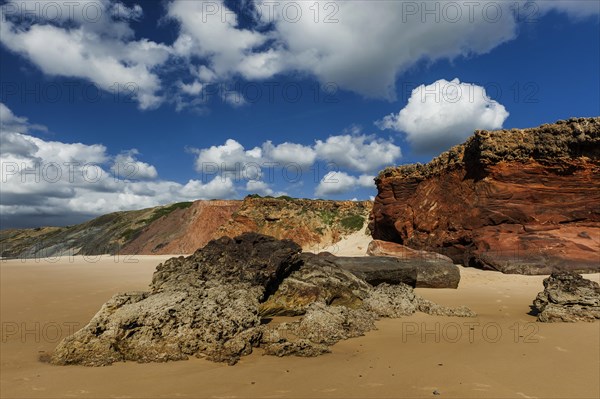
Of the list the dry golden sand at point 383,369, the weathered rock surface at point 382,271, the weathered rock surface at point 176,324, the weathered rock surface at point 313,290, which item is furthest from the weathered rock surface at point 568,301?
the weathered rock surface at point 176,324

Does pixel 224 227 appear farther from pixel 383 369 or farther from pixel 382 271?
pixel 383 369

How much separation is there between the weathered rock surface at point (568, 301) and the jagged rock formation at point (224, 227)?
3138cm

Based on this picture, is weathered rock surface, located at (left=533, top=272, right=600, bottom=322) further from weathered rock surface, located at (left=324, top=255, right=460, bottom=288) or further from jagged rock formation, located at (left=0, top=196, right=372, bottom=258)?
jagged rock formation, located at (left=0, top=196, right=372, bottom=258)

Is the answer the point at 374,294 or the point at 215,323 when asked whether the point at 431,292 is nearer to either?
the point at 374,294

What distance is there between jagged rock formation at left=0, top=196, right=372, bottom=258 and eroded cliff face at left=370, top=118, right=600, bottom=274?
21420 millimetres

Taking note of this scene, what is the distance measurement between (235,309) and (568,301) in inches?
261

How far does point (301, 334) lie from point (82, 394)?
3.23 meters

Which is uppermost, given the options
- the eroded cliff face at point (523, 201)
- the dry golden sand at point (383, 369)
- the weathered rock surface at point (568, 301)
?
the eroded cliff face at point (523, 201)

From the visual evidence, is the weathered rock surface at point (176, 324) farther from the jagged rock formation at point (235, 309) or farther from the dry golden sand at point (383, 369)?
the dry golden sand at point (383, 369)

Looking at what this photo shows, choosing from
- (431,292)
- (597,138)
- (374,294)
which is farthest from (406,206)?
(374,294)

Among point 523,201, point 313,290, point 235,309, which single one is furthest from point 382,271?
point 523,201

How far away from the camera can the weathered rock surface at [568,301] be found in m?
6.94

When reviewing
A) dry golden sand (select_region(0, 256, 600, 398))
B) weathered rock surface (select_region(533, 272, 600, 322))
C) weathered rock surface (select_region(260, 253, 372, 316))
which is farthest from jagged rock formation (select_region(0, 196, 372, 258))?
dry golden sand (select_region(0, 256, 600, 398))

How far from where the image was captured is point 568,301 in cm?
733
